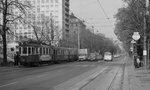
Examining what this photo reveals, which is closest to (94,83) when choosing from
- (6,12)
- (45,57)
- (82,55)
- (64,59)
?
(6,12)

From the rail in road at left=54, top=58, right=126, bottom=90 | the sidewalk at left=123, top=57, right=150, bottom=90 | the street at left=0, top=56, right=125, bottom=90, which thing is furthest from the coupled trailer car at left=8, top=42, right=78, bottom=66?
the sidewalk at left=123, top=57, right=150, bottom=90

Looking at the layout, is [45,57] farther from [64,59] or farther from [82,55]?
[82,55]

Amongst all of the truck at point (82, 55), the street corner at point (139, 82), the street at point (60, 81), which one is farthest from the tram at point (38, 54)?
the street corner at point (139, 82)

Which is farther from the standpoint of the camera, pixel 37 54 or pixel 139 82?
pixel 37 54

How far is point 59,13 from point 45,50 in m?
92.5

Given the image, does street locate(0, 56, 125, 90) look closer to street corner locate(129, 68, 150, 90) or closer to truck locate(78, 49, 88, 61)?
street corner locate(129, 68, 150, 90)

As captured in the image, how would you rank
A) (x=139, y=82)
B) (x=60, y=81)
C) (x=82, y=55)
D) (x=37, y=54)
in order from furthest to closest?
1. (x=82, y=55)
2. (x=37, y=54)
3. (x=60, y=81)
4. (x=139, y=82)

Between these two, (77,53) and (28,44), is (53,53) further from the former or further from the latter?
(77,53)

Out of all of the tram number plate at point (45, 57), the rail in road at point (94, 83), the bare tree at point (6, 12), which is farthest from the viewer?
the tram number plate at point (45, 57)

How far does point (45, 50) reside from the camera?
4656 centimetres

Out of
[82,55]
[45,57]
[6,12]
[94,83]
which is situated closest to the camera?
[94,83]

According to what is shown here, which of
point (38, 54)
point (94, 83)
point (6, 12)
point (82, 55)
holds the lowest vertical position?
point (94, 83)

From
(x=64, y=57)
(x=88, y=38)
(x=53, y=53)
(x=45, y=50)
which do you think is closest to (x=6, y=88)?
(x=45, y=50)

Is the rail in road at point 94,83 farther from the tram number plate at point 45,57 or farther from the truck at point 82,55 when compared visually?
the truck at point 82,55
